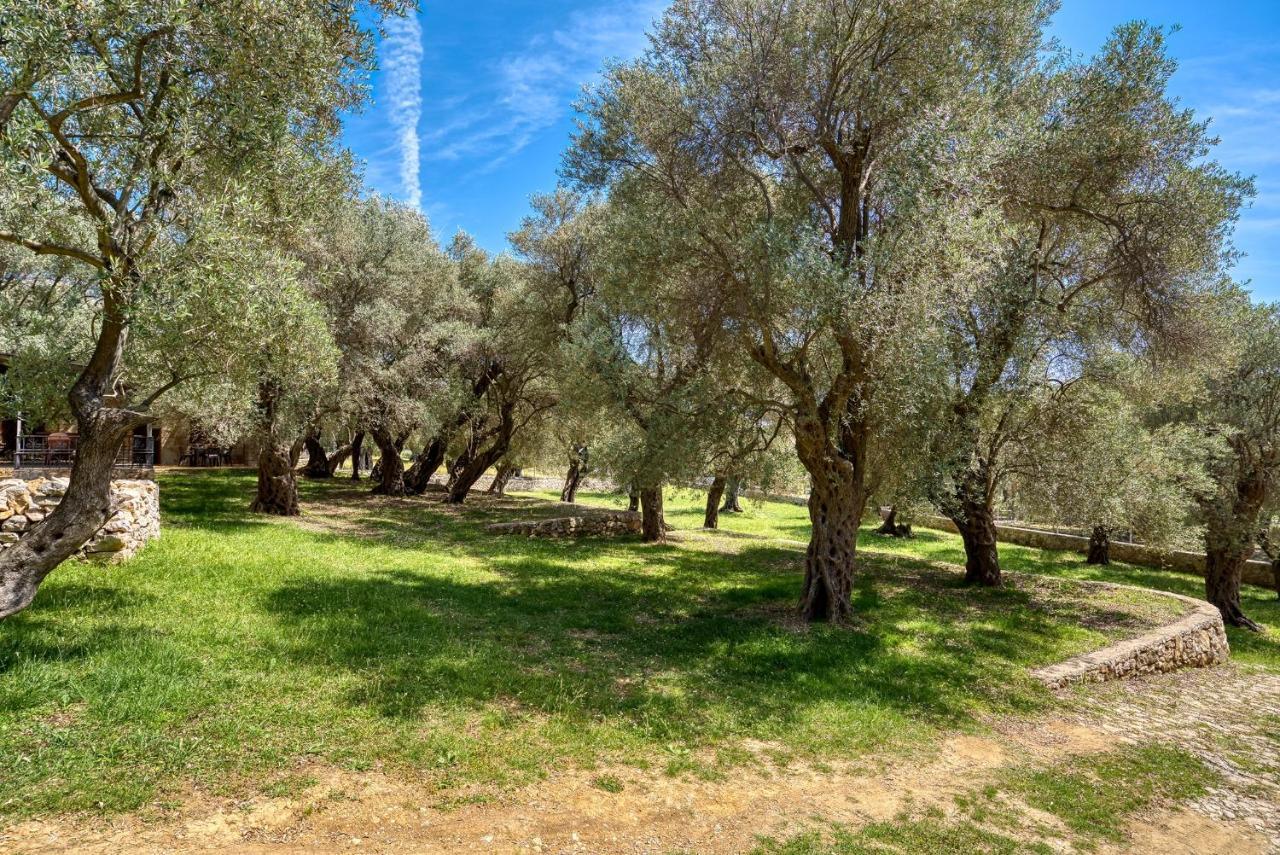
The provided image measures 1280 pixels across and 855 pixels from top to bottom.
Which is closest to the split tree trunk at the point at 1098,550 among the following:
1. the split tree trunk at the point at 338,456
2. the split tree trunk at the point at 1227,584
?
the split tree trunk at the point at 1227,584

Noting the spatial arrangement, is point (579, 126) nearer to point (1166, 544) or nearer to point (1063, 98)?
point (1063, 98)

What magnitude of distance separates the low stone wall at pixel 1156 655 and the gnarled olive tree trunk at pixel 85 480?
13.3 metres

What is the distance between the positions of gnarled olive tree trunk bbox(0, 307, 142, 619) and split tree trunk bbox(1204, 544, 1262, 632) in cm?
2452

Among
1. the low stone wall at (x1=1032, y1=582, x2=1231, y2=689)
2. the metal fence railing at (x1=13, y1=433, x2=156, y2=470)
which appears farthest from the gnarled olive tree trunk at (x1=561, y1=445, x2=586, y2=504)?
the low stone wall at (x1=1032, y1=582, x2=1231, y2=689)

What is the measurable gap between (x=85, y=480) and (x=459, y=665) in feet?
16.0

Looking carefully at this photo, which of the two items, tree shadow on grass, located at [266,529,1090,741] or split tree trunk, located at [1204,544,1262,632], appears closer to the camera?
tree shadow on grass, located at [266,529,1090,741]

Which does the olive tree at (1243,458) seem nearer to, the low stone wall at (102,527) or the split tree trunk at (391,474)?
the low stone wall at (102,527)

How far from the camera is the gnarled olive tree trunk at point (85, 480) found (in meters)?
7.13

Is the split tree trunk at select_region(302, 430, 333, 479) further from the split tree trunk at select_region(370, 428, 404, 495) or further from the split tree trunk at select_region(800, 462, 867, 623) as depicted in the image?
the split tree trunk at select_region(800, 462, 867, 623)

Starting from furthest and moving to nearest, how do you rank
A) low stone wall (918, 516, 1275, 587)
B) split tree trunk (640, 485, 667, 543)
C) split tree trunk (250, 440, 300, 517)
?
low stone wall (918, 516, 1275, 587), split tree trunk (640, 485, 667, 543), split tree trunk (250, 440, 300, 517)

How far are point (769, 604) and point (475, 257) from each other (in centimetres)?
2254

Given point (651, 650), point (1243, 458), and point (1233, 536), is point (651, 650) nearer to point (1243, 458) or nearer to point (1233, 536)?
point (1233, 536)

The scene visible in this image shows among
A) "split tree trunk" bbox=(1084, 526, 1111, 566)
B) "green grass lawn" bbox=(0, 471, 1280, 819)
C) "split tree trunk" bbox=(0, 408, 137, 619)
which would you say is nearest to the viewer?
"green grass lawn" bbox=(0, 471, 1280, 819)

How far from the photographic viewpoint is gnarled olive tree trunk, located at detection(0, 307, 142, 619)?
23.4 feet
